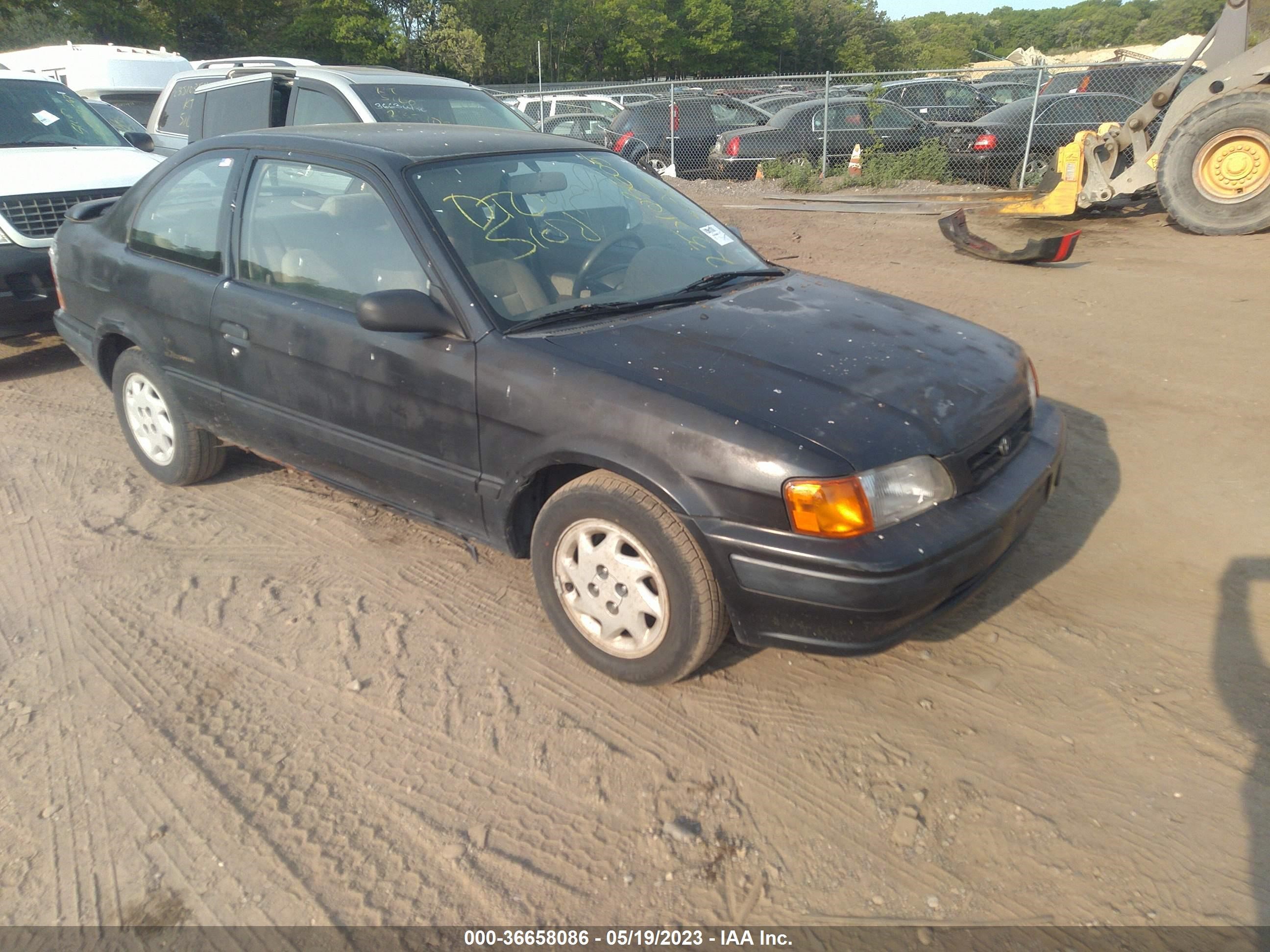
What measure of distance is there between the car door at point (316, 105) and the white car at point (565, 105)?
10.2 metres

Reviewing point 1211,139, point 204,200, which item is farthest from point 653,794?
point 1211,139

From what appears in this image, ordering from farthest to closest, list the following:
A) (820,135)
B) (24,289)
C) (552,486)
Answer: (820,135) < (24,289) < (552,486)

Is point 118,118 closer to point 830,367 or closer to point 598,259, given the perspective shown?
point 598,259

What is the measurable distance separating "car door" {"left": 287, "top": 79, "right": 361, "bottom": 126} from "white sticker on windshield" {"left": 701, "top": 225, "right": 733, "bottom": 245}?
4.85 metres

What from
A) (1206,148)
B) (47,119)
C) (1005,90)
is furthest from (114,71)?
(1005,90)

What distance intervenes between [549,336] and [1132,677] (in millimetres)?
2271

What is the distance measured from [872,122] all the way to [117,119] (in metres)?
11.7

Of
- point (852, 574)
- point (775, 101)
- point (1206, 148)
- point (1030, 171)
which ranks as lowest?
point (852, 574)

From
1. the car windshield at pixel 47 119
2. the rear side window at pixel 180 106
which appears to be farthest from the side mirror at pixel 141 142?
the rear side window at pixel 180 106

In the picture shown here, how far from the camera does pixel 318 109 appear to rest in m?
8.06

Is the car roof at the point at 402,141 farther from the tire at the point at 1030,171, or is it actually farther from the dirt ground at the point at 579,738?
the tire at the point at 1030,171

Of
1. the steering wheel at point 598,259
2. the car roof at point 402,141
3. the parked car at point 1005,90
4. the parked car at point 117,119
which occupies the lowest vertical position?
the steering wheel at point 598,259

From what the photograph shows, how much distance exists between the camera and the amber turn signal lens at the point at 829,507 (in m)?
2.60

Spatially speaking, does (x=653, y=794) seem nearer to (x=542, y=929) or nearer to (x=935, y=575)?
(x=542, y=929)
